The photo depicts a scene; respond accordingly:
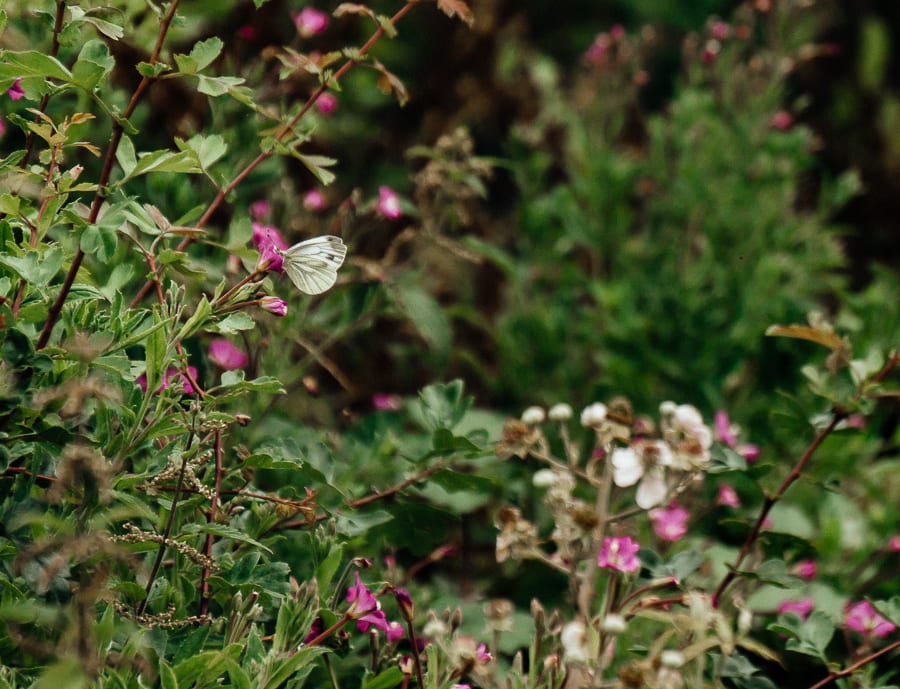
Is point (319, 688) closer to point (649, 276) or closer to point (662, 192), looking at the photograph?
point (649, 276)

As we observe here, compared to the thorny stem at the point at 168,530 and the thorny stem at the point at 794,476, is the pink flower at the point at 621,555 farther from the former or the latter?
the thorny stem at the point at 168,530

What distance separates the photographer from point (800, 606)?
62.4 inches

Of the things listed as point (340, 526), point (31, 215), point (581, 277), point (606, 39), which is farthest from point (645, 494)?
point (606, 39)

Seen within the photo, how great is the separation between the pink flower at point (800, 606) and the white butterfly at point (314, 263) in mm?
943

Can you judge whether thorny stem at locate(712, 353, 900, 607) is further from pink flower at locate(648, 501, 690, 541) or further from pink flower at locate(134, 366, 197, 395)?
pink flower at locate(134, 366, 197, 395)

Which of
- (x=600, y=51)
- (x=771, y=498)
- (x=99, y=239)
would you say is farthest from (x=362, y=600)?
(x=600, y=51)

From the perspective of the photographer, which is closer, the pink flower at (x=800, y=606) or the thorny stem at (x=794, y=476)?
the thorny stem at (x=794, y=476)

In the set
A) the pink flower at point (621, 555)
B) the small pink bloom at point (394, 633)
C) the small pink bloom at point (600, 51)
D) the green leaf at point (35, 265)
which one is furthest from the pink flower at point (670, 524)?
the small pink bloom at point (600, 51)

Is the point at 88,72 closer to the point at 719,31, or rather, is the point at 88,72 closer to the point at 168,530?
the point at 168,530

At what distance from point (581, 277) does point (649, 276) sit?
159mm

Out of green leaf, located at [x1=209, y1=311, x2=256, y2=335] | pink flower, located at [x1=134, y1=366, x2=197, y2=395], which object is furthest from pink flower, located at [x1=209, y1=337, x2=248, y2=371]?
green leaf, located at [x1=209, y1=311, x2=256, y2=335]

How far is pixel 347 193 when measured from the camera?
290 cm

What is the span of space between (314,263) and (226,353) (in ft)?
1.50

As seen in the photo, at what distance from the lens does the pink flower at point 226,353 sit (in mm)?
1417
